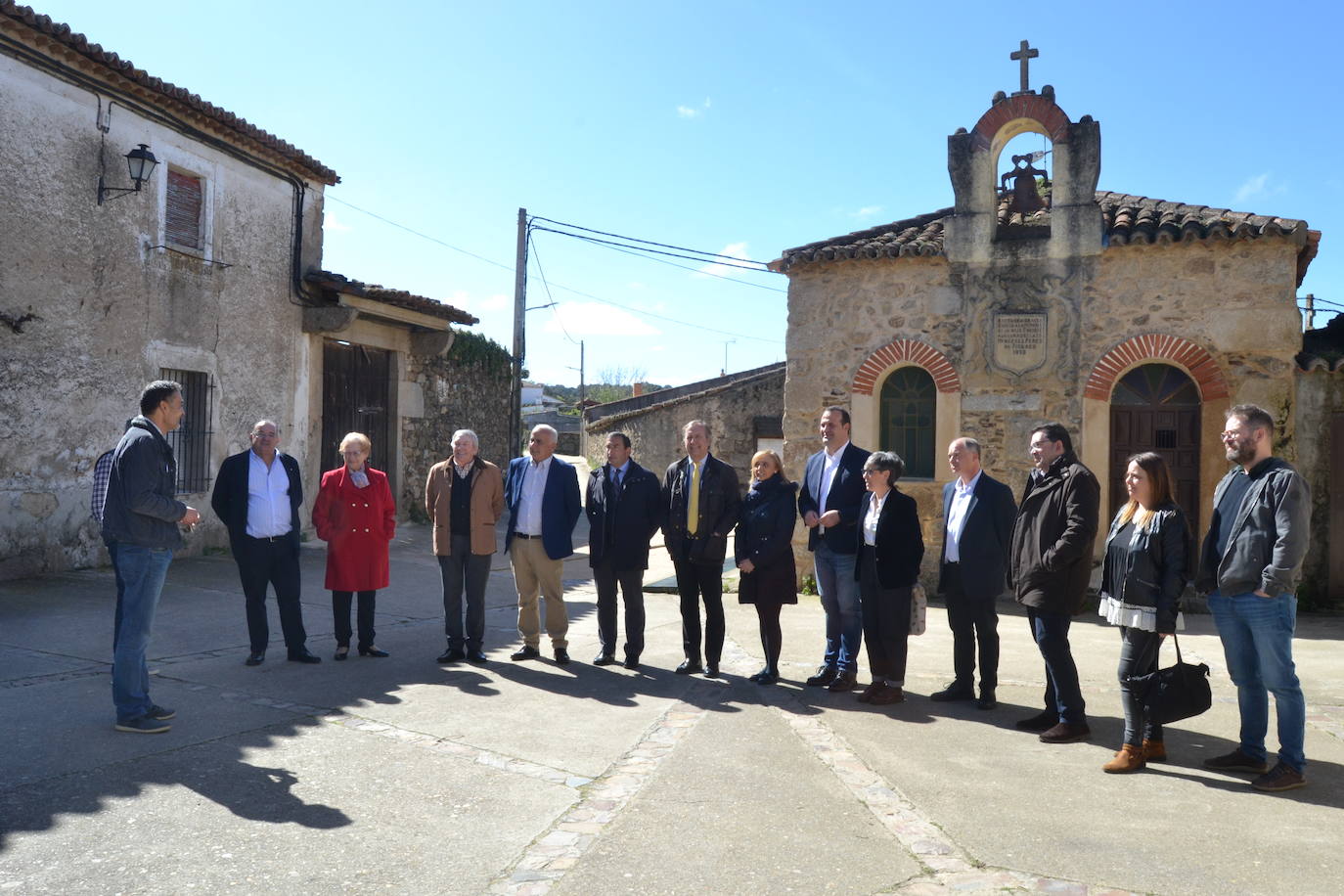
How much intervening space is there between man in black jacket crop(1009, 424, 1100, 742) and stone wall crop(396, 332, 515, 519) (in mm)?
11448

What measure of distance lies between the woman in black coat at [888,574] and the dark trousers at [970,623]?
0.23 meters

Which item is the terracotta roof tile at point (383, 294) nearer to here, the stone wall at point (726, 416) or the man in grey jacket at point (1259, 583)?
the stone wall at point (726, 416)

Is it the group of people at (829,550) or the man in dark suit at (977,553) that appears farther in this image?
the man in dark suit at (977,553)

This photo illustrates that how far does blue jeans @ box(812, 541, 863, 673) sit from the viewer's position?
633cm

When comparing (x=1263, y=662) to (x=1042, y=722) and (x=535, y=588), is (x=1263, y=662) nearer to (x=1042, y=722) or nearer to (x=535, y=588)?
(x=1042, y=722)

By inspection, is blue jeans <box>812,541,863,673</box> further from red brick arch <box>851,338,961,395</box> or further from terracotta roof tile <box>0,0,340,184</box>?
terracotta roof tile <box>0,0,340,184</box>

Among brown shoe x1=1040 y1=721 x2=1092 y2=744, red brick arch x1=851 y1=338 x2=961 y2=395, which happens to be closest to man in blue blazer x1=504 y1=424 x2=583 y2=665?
brown shoe x1=1040 y1=721 x2=1092 y2=744

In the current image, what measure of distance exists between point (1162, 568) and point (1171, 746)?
116cm

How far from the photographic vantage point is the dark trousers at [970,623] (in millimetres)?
5809

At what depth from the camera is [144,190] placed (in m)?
10.7

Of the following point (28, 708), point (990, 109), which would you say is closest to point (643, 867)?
point (28, 708)

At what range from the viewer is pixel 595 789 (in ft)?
14.2

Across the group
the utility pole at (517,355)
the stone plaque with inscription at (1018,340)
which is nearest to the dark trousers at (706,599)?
the stone plaque with inscription at (1018,340)

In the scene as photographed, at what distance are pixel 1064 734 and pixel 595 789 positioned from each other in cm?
254
